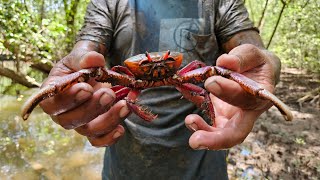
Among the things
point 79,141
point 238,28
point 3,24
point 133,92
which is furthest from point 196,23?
point 79,141

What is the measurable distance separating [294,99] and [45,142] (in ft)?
28.1

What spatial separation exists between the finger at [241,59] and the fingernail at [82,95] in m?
0.68

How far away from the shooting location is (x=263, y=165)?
6469mm

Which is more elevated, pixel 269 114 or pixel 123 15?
pixel 123 15

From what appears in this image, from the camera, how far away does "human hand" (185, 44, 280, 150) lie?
1.69 metres

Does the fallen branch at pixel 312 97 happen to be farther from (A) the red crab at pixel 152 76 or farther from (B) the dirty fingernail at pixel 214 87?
(B) the dirty fingernail at pixel 214 87

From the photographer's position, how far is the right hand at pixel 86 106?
173 centimetres

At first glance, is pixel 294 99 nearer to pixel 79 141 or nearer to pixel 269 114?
pixel 269 114

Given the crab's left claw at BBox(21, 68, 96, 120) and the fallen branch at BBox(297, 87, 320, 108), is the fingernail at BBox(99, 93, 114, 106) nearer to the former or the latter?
the crab's left claw at BBox(21, 68, 96, 120)

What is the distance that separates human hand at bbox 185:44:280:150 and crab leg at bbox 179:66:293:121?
0.13 feet

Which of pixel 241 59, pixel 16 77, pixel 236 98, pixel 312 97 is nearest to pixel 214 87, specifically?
pixel 236 98

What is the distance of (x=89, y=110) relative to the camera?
1787mm

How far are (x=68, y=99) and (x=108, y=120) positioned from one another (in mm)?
296

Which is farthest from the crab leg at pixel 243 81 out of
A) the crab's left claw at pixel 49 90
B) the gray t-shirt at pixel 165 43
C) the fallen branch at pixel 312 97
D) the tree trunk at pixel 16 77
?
the fallen branch at pixel 312 97
